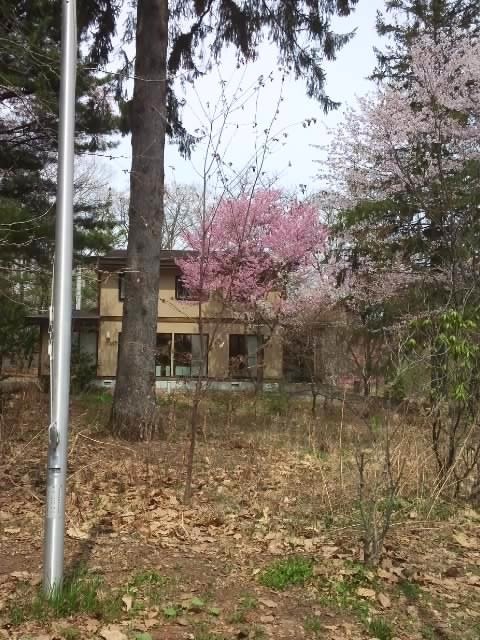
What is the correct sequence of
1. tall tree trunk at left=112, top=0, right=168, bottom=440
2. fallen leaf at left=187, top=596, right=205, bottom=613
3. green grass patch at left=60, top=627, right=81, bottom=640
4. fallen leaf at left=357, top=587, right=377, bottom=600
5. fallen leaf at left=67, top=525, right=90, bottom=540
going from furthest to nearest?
tall tree trunk at left=112, top=0, right=168, bottom=440 < fallen leaf at left=67, top=525, right=90, bottom=540 < fallen leaf at left=357, top=587, right=377, bottom=600 < fallen leaf at left=187, top=596, right=205, bottom=613 < green grass patch at left=60, top=627, right=81, bottom=640

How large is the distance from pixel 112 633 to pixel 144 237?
269 inches

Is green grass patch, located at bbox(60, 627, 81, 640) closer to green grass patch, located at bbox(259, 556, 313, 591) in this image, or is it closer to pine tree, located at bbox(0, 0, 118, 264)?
green grass patch, located at bbox(259, 556, 313, 591)

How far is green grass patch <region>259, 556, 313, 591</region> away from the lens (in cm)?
408

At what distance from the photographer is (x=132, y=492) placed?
613 centimetres

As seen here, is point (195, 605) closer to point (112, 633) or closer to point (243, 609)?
point (243, 609)

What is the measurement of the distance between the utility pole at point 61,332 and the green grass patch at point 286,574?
4.49 ft

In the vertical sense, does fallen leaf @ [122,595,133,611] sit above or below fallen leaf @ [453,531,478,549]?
above

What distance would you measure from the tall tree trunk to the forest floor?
4.03 ft

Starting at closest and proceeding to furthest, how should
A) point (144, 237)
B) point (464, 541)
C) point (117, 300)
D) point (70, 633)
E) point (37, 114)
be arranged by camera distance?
1. point (70, 633)
2. point (464, 541)
3. point (37, 114)
4. point (144, 237)
5. point (117, 300)

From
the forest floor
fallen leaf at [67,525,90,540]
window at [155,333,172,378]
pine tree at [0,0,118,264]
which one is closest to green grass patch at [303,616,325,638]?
the forest floor

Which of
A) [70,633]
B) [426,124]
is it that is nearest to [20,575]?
[70,633]

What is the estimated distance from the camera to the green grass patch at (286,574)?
13.4 ft

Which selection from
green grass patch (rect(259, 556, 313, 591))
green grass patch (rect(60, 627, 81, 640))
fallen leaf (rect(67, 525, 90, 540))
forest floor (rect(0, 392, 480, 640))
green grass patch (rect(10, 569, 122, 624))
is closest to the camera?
green grass patch (rect(60, 627, 81, 640))

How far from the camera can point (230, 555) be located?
4.60 m
